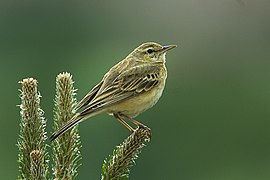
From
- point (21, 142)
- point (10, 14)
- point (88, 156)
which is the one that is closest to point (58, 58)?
point (10, 14)

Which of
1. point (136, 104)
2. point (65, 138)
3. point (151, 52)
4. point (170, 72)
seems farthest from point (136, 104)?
point (170, 72)

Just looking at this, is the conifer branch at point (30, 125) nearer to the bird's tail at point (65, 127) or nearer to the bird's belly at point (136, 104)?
the bird's tail at point (65, 127)

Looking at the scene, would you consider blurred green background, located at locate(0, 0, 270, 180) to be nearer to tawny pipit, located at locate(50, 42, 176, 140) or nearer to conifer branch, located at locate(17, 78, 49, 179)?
tawny pipit, located at locate(50, 42, 176, 140)

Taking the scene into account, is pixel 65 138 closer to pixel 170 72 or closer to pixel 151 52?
pixel 151 52

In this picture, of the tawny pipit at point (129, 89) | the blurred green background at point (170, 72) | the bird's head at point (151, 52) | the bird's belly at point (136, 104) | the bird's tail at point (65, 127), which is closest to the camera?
the bird's tail at point (65, 127)

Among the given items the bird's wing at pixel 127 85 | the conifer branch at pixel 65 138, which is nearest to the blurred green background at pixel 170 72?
the bird's wing at pixel 127 85

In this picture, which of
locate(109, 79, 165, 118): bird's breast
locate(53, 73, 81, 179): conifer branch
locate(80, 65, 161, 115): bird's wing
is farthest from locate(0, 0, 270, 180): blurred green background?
locate(53, 73, 81, 179): conifer branch
